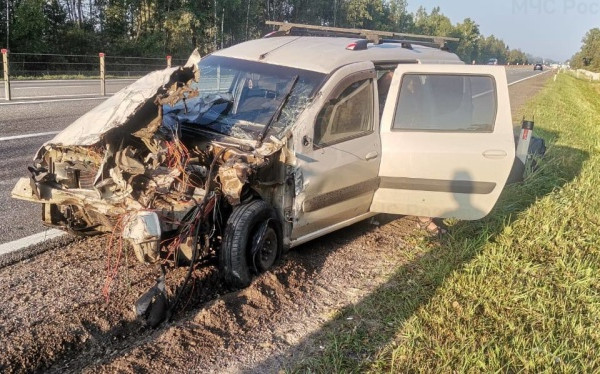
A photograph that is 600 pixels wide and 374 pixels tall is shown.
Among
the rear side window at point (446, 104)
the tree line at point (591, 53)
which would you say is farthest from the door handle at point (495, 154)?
the tree line at point (591, 53)

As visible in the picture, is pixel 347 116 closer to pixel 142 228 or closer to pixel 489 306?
pixel 489 306

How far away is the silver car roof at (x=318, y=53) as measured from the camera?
15.0ft

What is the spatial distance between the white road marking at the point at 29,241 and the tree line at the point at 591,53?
→ 3641 inches

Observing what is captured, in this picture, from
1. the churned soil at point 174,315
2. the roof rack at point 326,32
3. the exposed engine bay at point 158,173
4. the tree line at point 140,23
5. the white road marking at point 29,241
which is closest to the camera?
the churned soil at point 174,315

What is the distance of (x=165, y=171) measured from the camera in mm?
3699

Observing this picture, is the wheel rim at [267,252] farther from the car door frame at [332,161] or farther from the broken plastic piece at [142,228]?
the broken plastic piece at [142,228]

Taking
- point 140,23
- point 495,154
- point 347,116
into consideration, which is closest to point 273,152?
point 347,116

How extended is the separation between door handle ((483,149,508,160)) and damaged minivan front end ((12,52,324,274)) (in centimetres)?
166

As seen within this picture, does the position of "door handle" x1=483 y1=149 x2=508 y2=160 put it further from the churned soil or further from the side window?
the churned soil

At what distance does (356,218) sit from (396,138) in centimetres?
81

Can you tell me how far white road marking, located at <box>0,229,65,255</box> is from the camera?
4.23 m

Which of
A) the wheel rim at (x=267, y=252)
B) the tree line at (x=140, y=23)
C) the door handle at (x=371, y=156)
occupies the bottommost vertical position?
the wheel rim at (x=267, y=252)

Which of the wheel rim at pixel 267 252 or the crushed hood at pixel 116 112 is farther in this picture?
the wheel rim at pixel 267 252

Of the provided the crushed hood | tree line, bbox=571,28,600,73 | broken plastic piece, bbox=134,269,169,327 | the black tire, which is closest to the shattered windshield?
the crushed hood
